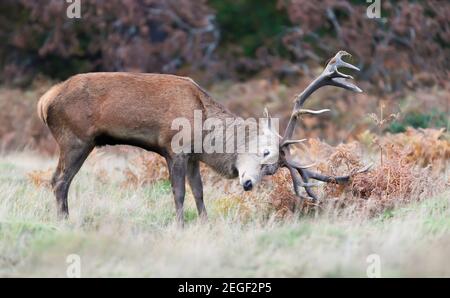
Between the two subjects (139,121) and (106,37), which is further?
(106,37)

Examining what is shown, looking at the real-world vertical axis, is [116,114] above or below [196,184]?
above

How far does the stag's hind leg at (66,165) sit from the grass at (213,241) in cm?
18

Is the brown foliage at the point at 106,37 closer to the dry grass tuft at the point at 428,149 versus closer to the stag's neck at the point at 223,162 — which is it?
the dry grass tuft at the point at 428,149

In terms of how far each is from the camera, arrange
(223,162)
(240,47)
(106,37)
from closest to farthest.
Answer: (223,162), (106,37), (240,47)

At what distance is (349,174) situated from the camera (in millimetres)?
9820

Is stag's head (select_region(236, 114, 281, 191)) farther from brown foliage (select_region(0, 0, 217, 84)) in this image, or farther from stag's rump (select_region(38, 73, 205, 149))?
brown foliage (select_region(0, 0, 217, 84))

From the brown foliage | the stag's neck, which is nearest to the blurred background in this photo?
the brown foliage

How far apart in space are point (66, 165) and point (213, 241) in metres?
2.19

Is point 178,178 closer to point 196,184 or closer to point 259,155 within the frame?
point 196,184

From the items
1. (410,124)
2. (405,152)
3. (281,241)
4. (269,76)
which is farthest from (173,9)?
(281,241)

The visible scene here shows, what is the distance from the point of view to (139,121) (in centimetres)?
945

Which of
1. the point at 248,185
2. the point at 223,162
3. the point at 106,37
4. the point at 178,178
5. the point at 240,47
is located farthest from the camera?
the point at 240,47

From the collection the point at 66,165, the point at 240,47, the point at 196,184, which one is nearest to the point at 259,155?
the point at 196,184

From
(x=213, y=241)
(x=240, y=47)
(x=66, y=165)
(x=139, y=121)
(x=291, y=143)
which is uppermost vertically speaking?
(x=139, y=121)
